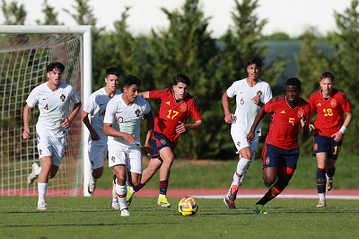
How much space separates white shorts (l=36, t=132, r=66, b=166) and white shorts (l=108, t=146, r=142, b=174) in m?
1.50

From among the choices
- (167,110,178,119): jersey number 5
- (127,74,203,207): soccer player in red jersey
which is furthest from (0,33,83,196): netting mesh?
(167,110,178,119): jersey number 5

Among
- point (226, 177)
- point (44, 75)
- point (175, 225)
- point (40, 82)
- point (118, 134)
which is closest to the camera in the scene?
point (175, 225)

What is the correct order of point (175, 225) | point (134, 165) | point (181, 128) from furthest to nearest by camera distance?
point (181, 128) → point (134, 165) → point (175, 225)

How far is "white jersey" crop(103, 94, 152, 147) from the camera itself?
701cm

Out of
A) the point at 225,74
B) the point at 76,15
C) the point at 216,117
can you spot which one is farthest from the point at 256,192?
the point at 76,15

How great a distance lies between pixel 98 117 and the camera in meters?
8.77

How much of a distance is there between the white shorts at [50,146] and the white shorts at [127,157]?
1.50 metres

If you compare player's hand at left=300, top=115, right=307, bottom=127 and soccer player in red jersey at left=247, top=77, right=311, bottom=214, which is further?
soccer player in red jersey at left=247, top=77, right=311, bottom=214

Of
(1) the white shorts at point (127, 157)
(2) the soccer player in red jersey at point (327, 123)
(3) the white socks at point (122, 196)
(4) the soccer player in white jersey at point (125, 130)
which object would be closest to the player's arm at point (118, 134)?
(4) the soccer player in white jersey at point (125, 130)

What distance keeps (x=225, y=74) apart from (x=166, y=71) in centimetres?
227

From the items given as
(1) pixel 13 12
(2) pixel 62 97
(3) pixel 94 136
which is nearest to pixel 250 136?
(3) pixel 94 136

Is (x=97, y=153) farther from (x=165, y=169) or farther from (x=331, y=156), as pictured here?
(x=331, y=156)

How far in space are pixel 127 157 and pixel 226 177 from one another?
9788 millimetres

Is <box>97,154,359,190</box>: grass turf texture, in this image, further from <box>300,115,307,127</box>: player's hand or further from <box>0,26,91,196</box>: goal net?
<box>300,115,307,127</box>: player's hand
